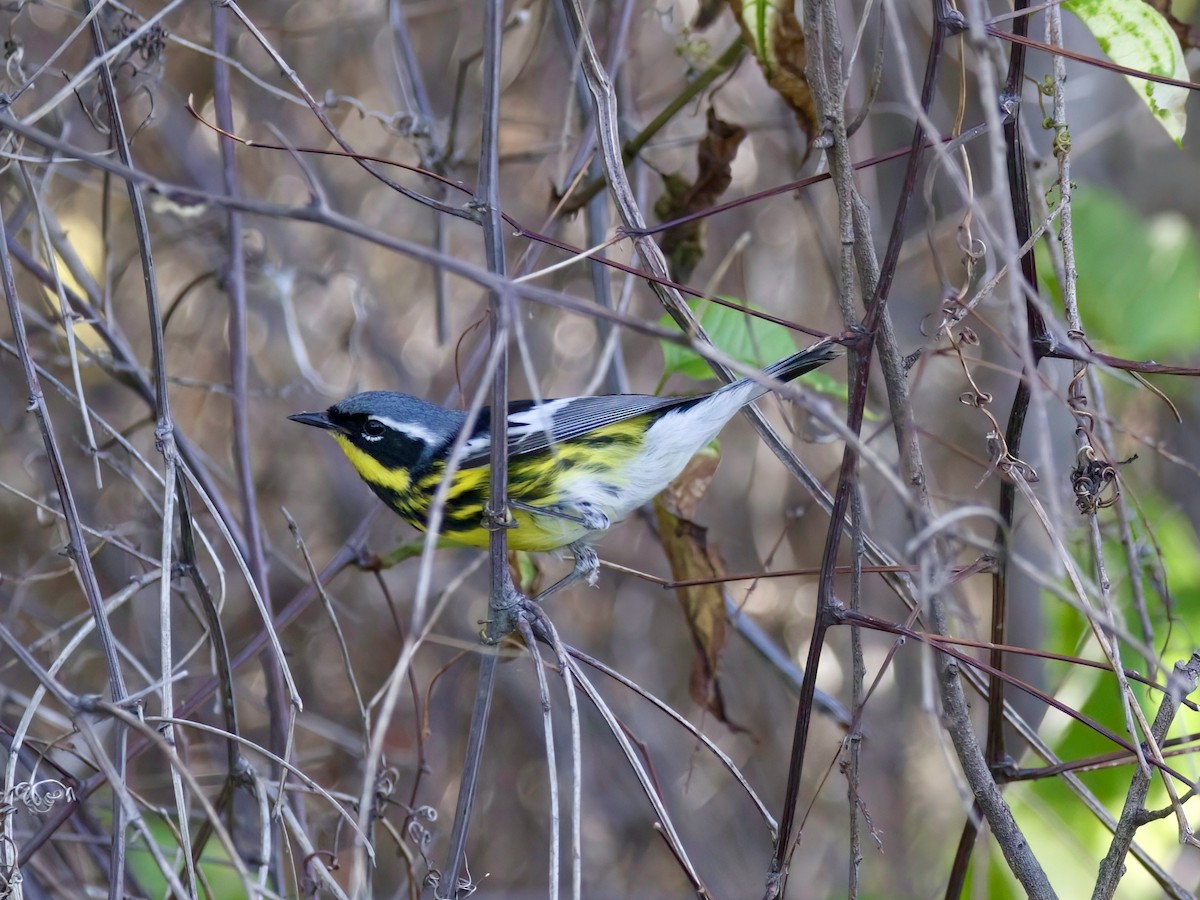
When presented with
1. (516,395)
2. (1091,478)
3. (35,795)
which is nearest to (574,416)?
(1091,478)

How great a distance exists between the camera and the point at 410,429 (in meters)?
2.73

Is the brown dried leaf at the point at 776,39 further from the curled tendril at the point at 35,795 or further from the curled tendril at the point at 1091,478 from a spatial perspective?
the curled tendril at the point at 35,795

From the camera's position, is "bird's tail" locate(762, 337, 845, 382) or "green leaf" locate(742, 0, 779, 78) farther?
A: "bird's tail" locate(762, 337, 845, 382)

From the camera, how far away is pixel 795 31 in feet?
7.21

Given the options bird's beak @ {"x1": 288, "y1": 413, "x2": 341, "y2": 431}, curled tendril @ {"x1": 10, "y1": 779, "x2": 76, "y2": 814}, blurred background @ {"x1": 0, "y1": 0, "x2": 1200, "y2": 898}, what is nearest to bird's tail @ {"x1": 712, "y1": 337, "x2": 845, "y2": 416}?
blurred background @ {"x1": 0, "y1": 0, "x2": 1200, "y2": 898}

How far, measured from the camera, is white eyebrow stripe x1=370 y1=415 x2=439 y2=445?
2.72 m

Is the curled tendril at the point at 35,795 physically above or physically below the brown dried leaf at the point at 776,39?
below

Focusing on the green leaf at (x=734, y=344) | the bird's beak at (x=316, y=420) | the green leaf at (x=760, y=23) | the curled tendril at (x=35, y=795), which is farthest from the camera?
the bird's beak at (x=316, y=420)

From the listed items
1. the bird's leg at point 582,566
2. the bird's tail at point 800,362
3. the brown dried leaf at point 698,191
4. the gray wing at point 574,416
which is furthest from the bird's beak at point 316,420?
the bird's tail at point 800,362

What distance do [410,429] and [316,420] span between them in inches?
9.3

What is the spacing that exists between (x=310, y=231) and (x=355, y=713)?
82.0 inches

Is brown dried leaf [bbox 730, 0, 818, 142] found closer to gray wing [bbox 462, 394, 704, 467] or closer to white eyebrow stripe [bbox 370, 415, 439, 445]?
gray wing [bbox 462, 394, 704, 467]

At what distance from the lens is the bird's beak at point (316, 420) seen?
268 cm

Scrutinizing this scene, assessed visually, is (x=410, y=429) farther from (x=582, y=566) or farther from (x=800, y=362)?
(x=800, y=362)
